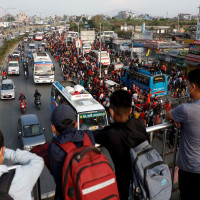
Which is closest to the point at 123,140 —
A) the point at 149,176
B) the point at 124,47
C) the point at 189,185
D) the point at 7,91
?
the point at 149,176

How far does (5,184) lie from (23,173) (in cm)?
17

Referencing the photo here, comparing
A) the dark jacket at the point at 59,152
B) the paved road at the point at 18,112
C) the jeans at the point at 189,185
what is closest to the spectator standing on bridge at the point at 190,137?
the jeans at the point at 189,185

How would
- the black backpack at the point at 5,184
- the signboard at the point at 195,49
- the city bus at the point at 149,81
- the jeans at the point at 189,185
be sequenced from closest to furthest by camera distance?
the black backpack at the point at 5,184, the jeans at the point at 189,185, the city bus at the point at 149,81, the signboard at the point at 195,49

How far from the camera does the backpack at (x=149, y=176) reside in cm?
218

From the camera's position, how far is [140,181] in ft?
7.30

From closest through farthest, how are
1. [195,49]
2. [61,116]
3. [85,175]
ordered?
[85,175] → [61,116] → [195,49]

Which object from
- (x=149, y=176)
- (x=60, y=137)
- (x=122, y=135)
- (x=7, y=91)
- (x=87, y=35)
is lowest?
(x=7, y=91)

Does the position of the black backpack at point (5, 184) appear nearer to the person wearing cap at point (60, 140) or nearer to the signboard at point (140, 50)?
the person wearing cap at point (60, 140)

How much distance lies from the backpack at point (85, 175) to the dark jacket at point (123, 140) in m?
0.38

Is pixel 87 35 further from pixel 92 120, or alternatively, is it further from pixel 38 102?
pixel 92 120

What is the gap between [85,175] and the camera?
1979 millimetres

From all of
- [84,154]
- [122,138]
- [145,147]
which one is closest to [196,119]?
[145,147]

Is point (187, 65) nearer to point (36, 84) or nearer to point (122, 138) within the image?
point (36, 84)

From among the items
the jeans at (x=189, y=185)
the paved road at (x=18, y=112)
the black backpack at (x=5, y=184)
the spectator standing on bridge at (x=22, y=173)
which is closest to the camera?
the black backpack at (x=5, y=184)
